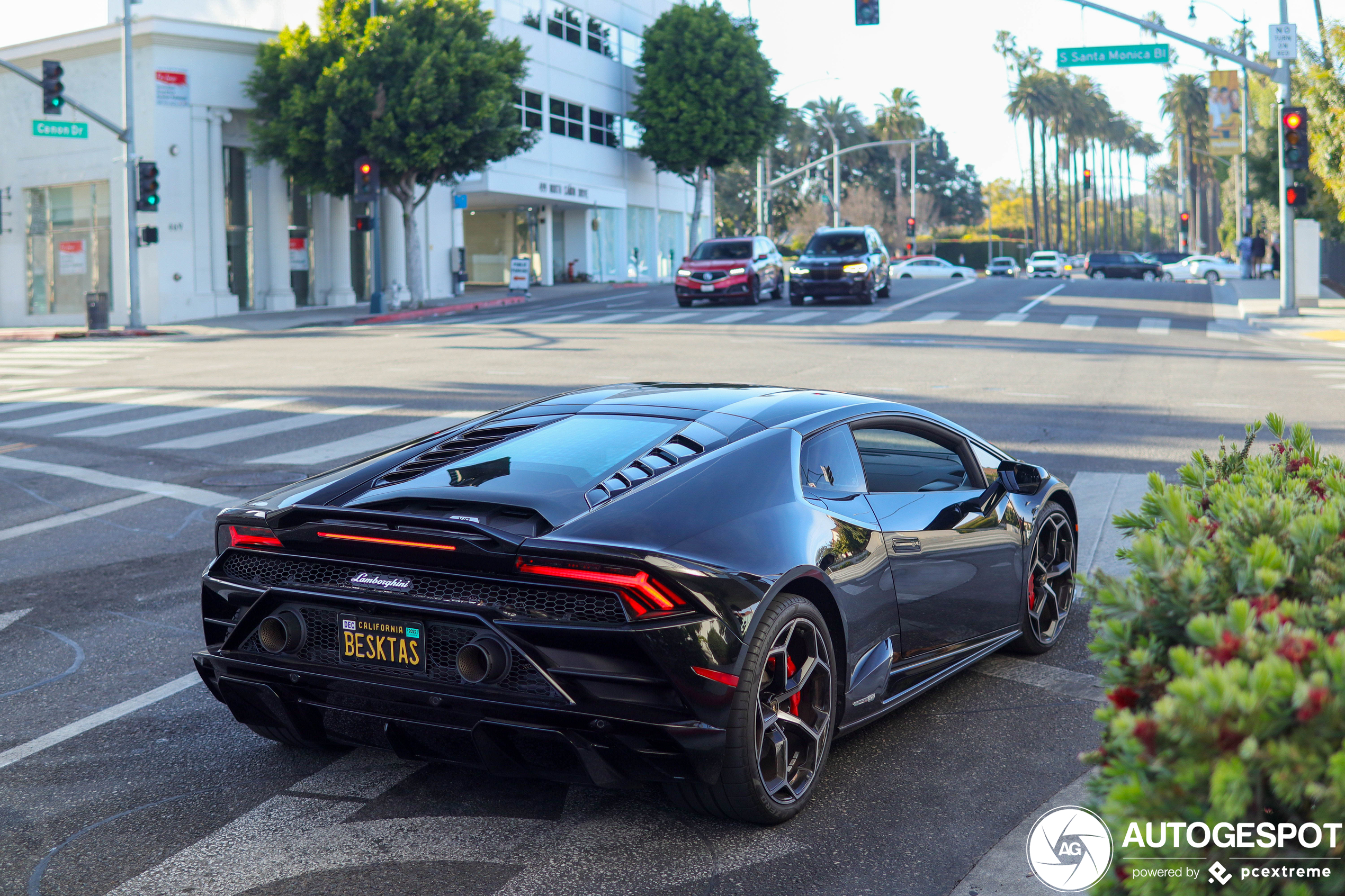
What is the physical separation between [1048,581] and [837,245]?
2844 centimetres

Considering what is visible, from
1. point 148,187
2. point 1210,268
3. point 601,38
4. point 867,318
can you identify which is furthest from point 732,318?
point 1210,268

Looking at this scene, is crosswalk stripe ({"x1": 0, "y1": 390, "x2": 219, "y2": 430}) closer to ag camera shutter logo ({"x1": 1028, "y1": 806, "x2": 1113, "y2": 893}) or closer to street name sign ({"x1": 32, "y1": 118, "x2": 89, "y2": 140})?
ag camera shutter logo ({"x1": 1028, "y1": 806, "x2": 1113, "y2": 893})

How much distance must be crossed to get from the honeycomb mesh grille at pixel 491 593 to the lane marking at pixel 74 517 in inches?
226

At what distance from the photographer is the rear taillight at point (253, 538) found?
4.16 metres

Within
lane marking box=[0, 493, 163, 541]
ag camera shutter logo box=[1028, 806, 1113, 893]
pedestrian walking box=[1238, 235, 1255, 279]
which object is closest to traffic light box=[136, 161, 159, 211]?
lane marking box=[0, 493, 163, 541]

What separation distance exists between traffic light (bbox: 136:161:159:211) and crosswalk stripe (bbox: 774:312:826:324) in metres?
16.8

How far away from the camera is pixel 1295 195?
28.0m

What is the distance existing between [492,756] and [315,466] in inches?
299

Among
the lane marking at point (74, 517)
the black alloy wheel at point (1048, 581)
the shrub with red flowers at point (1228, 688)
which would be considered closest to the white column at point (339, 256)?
the lane marking at point (74, 517)

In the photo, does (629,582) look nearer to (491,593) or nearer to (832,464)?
(491,593)

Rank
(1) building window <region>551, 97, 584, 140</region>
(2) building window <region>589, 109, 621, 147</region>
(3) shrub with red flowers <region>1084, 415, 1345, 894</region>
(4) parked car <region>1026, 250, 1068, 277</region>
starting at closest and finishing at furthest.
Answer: (3) shrub with red flowers <region>1084, 415, 1345, 894</region> < (1) building window <region>551, 97, 584, 140</region> < (2) building window <region>589, 109, 621, 147</region> < (4) parked car <region>1026, 250, 1068, 277</region>

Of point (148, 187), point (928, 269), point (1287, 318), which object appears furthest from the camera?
point (928, 269)

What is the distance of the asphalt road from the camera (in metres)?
3.75

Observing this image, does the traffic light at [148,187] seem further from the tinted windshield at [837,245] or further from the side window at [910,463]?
the side window at [910,463]
